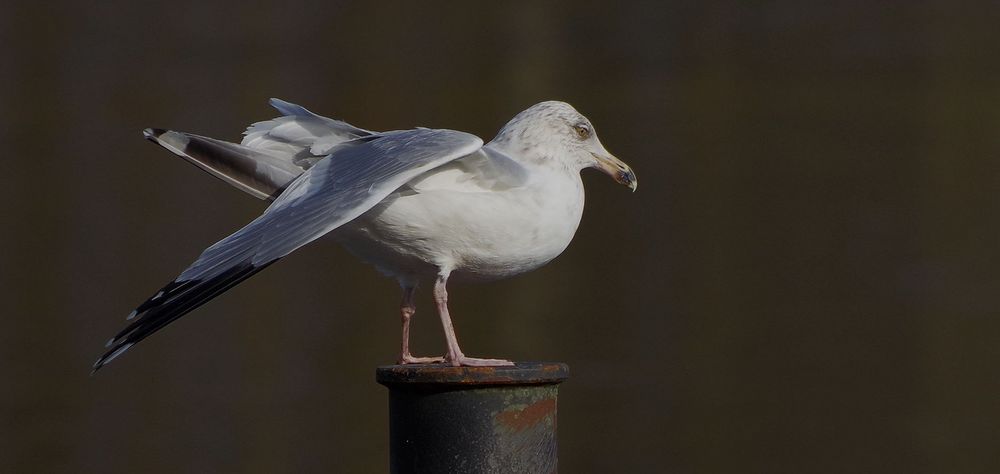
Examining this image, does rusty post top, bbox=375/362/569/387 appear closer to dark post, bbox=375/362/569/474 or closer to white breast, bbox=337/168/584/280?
dark post, bbox=375/362/569/474

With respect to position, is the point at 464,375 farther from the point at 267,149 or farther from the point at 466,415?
the point at 267,149

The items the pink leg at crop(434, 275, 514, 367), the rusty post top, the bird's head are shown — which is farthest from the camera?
the bird's head

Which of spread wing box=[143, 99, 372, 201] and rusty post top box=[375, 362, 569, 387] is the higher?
spread wing box=[143, 99, 372, 201]

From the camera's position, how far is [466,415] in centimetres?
301

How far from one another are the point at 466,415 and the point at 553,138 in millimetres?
893

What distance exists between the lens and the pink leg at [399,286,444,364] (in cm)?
339

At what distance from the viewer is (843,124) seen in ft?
41.5

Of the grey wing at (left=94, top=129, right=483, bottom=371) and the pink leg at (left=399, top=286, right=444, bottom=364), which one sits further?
the pink leg at (left=399, top=286, right=444, bottom=364)

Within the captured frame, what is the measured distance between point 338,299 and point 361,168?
659 cm

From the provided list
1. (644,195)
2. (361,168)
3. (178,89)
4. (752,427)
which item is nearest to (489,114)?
(644,195)

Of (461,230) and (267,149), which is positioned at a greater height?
(267,149)

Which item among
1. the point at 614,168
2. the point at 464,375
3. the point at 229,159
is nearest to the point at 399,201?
the point at 229,159

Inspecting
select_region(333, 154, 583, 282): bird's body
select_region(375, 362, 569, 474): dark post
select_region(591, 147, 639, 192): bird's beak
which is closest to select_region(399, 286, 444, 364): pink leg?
select_region(333, 154, 583, 282): bird's body

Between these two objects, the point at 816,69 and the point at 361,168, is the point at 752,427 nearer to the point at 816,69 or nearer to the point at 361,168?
the point at 361,168
